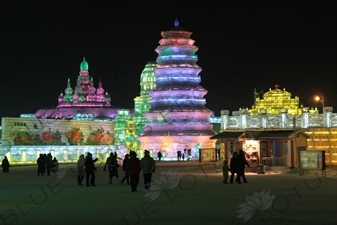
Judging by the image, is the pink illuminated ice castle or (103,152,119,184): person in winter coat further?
the pink illuminated ice castle

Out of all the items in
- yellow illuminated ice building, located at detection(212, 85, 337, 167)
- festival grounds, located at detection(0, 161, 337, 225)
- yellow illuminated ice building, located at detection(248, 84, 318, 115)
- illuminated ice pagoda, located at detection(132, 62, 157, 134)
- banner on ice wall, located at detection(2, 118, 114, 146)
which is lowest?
festival grounds, located at detection(0, 161, 337, 225)

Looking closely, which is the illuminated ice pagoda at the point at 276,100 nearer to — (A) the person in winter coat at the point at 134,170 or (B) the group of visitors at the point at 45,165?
(B) the group of visitors at the point at 45,165

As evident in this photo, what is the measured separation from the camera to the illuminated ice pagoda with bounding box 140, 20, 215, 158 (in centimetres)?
8181

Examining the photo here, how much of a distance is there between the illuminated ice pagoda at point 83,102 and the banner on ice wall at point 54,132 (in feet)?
141

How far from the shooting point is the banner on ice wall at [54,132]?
7600 centimetres

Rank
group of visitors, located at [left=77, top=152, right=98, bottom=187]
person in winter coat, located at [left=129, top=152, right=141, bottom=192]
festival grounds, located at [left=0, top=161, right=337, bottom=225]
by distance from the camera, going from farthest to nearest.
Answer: group of visitors, located at [left=77, top=152, right=98, bottom=187] → person in winter coat, located at [left=129, top=152, right=141, bottom=192] → festival grounds, located at [left=0, top=161, right=337, bottom=225]

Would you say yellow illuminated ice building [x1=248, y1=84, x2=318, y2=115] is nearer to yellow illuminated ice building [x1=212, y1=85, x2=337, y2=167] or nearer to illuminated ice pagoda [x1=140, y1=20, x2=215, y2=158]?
illuminated ice pagoda [x1=140, y1=20, x2=215, y2=158]

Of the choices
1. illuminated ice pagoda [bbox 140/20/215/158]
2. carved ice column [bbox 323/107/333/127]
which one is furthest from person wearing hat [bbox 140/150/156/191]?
illuminated ice pagoda [bbox 140/20/215/158]

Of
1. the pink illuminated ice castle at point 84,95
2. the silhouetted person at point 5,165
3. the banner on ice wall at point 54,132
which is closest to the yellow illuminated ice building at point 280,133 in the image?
the silhouetted person at point 5,165

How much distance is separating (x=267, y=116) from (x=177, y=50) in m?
35.9

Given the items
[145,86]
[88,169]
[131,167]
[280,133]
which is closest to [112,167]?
[88,169]

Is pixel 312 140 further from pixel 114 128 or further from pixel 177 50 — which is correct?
pixel 114 128

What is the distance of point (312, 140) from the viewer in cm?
4947

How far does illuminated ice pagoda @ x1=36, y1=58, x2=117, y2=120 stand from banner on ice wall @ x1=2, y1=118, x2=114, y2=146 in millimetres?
43096
